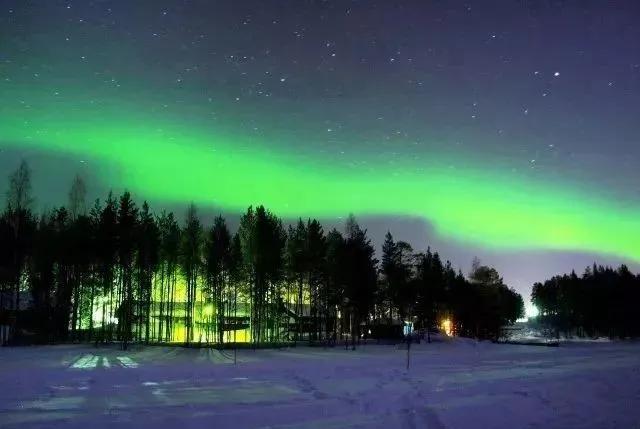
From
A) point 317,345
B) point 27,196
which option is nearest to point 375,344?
point 317,345

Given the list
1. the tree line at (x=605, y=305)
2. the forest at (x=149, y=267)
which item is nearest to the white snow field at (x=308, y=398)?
the forest at (x=149, y=267)

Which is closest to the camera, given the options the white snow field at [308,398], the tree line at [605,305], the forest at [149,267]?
the white snow field at [308,398]

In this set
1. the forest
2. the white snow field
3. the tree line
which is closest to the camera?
the white snow field

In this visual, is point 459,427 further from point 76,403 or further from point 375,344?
point 375,344

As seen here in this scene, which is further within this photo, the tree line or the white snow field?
the tree line

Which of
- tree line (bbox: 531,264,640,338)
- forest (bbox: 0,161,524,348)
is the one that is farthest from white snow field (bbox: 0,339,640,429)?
tree line (bbox: 531,264,640,338)

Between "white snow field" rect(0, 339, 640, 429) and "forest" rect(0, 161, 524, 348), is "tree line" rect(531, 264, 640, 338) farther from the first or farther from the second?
"white snow field" rect(0, 339, 640, 429)

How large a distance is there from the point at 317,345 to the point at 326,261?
9.58m

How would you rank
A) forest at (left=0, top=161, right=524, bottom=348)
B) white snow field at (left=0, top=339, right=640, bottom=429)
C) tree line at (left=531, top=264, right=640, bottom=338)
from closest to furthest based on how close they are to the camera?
white snow field at (left=0, top=339, right=640, bottom=429), forest at (left=0, top=161, right=524, bottom=348), tree line at (left=531, top=264, right=640, bottom=338)

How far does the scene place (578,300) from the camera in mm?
111875

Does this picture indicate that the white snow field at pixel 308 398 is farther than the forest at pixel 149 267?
No

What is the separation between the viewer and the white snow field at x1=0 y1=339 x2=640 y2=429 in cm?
1365

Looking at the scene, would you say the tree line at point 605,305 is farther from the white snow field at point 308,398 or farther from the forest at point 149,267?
the white snow field at point 308,398

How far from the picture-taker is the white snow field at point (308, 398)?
13.6 m
